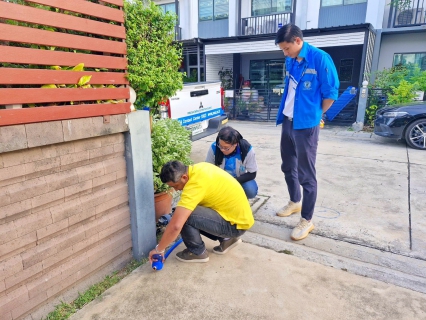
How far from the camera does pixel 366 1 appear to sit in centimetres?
1200

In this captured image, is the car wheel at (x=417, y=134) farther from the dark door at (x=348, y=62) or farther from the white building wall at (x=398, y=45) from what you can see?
the dark door at (x=348, y=62)

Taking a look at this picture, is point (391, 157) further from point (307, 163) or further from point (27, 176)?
point (27, 176)

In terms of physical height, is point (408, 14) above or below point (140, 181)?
above

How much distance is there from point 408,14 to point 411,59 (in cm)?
160

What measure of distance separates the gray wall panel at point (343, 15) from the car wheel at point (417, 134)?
7.50m

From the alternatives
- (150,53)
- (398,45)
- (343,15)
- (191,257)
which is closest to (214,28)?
(343,15)

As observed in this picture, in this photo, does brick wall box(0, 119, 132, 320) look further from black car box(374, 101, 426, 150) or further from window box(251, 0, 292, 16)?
window box(251, 0, 292, 16)

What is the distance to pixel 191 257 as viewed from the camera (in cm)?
260

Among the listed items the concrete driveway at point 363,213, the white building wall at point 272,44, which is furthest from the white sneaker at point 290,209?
the white building wall at point 272,44

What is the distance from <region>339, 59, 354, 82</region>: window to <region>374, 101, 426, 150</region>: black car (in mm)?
6850

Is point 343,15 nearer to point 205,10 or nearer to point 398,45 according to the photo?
point 398,45

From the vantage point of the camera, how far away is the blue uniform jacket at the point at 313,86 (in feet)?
8.91

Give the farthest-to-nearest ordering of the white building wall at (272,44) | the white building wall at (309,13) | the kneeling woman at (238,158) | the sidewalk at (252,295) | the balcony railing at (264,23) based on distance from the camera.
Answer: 1. the balcony railing at (264,23)
2. the white building wall at (309,13)
3. the white building wall at (272,44)
4. the kneeling woman at (238,158)
5. the sidewalk at (252,295)

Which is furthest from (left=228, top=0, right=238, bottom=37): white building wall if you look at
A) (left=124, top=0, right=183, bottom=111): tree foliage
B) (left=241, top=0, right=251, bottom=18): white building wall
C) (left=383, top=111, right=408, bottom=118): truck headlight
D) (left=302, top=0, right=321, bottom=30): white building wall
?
(left=124, top=0, right=183, bottom=111): tree foliage
